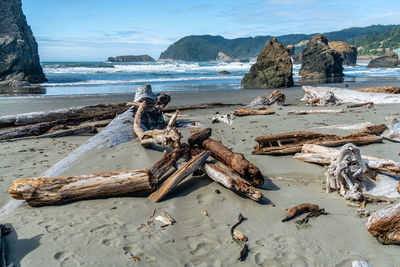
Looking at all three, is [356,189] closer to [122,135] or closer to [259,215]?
[259,215]

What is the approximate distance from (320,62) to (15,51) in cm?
2888

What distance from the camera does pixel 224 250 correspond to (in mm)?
2746

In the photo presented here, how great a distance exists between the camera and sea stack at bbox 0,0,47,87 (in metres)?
27.0

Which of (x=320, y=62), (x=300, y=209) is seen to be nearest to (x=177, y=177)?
(x=300, y=209)

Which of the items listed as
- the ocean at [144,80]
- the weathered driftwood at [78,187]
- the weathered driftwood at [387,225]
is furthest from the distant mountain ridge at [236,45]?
the weathered driftwood at [78,187]

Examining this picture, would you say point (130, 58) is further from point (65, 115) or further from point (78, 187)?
point (78, 187)

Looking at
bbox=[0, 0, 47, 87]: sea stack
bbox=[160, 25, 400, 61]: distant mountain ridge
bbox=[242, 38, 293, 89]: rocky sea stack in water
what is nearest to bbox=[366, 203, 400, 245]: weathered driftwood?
bbox=[242, 38, 293, 89]: rocky sea stack in water

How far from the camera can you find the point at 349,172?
3.64 meters

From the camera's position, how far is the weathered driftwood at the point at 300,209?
10.6ft

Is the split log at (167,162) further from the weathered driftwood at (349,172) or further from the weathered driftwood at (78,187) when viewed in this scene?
the weathered driftwood at (349,172)

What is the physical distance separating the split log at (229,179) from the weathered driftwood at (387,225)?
117 centimetres

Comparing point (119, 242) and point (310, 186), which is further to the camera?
point (310, 186)

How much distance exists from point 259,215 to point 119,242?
4.96ft

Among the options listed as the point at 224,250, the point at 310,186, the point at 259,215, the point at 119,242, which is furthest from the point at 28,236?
the point at 310,186
